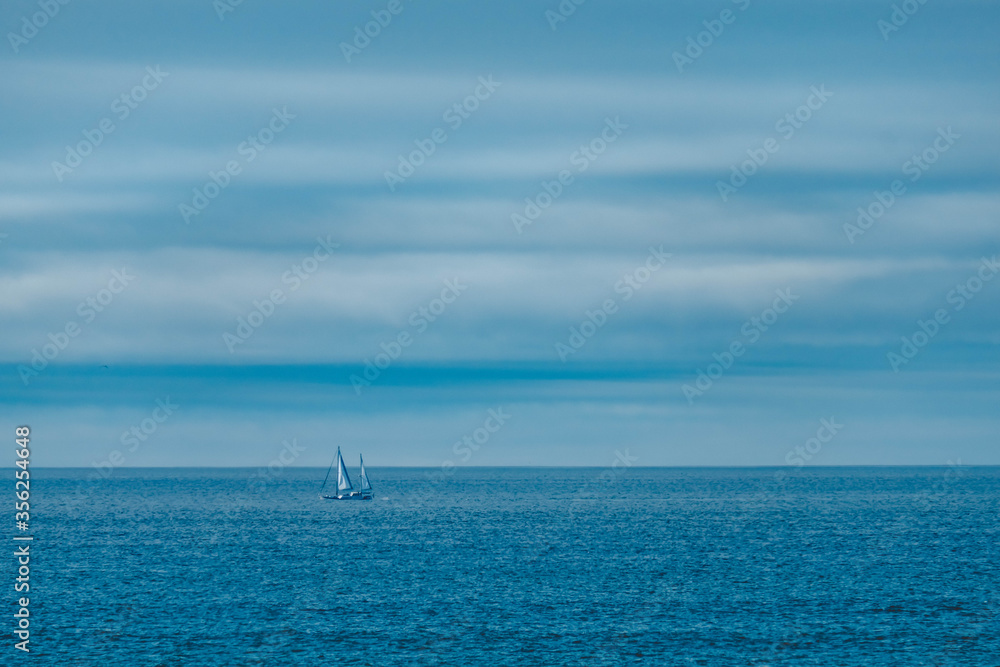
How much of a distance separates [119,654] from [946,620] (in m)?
56.9

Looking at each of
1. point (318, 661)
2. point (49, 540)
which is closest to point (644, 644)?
point (318, 661)

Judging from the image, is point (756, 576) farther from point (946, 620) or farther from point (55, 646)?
point (55, 646)

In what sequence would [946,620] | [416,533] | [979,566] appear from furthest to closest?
1. [416,533]
2. [979,566]
3. [946,620]

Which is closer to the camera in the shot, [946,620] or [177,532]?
[946,620]

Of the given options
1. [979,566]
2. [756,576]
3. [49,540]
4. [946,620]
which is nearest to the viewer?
[946,620]

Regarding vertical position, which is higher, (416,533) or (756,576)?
(416,533)

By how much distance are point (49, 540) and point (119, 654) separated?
286 feet

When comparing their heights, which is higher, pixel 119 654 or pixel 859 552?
pixel 859 552

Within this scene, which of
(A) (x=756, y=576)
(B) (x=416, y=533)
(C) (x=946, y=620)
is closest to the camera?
(C) (x=946, y=620)

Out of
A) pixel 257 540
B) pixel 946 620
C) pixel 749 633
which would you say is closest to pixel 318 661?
pixel 749 633

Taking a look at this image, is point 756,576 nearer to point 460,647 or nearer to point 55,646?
point 460,647

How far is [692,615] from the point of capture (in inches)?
3413

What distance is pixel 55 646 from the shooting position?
75188mm

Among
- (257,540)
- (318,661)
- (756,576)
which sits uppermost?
(257,540)
